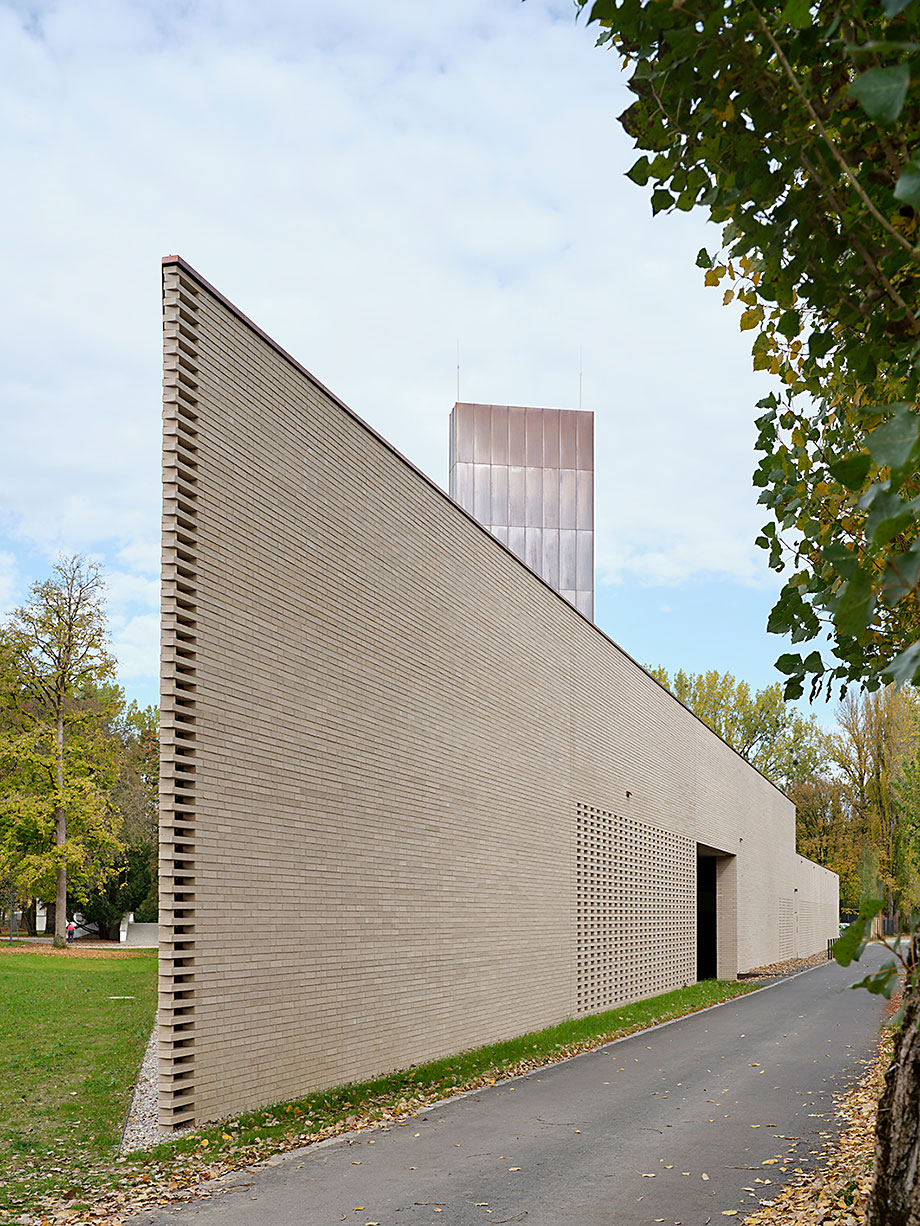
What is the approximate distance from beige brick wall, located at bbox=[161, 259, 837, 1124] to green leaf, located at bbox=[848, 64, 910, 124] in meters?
7.82

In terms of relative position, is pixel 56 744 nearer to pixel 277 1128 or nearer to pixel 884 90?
Answer: pixel 277 1128

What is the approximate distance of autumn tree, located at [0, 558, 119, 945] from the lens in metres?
33.5

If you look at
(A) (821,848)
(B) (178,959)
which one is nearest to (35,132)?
(B) (178,959)

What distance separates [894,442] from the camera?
1727 millimetres

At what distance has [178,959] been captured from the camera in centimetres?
856

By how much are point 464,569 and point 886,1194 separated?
12578mm

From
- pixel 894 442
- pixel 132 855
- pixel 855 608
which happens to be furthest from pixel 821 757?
pixel 894 442

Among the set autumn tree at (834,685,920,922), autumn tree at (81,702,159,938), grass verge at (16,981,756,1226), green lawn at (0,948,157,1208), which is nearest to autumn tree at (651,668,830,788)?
autumn tree at (834,685,920,922)

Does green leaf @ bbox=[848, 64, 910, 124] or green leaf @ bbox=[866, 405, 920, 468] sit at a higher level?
green leaf @ bbox=[848, 64, 910, 124]

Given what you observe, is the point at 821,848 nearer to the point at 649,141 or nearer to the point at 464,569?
the point at 464,569

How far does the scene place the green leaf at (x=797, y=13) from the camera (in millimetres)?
2127

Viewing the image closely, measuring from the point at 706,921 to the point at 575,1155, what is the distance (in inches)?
1065

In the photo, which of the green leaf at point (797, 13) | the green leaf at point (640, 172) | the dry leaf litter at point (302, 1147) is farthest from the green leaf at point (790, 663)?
the dry leaf litter at point (302, 1147)

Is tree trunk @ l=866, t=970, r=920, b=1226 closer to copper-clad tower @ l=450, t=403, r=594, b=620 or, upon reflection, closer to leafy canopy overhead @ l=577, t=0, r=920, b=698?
leafy canopy overhead @ l=577, t=0, r=920, b=698
